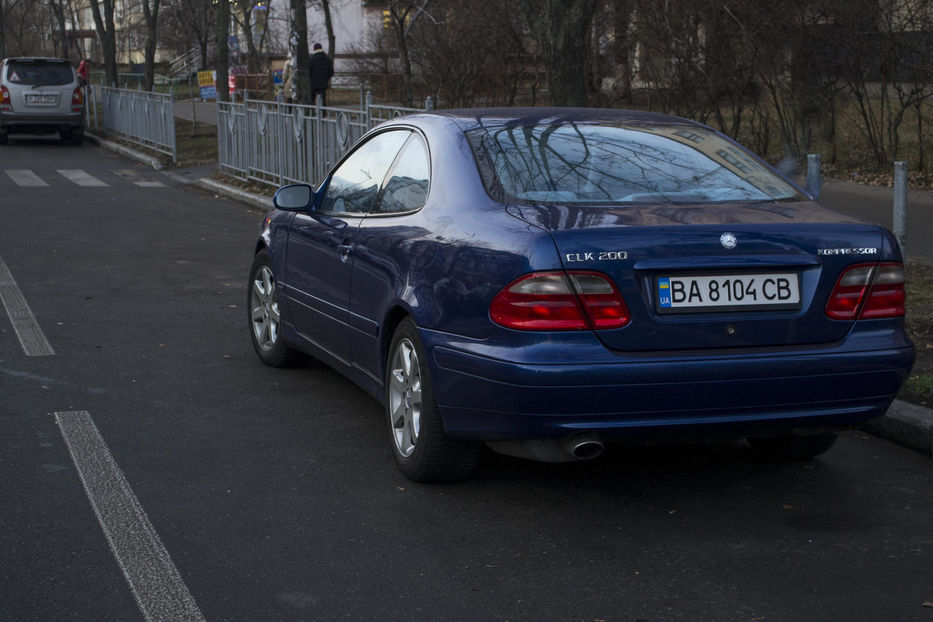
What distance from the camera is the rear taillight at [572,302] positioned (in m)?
4.36

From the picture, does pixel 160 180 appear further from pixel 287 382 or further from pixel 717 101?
pixel 287 382

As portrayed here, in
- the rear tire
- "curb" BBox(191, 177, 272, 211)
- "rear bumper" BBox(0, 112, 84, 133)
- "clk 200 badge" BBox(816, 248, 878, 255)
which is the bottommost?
the rear tire

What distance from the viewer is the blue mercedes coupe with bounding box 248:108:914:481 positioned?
14.4ft

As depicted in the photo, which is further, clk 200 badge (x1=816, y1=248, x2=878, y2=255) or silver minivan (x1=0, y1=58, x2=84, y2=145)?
silver minivan (x1=0, y1=58, x2=84, y2=145)

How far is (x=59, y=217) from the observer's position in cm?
1519

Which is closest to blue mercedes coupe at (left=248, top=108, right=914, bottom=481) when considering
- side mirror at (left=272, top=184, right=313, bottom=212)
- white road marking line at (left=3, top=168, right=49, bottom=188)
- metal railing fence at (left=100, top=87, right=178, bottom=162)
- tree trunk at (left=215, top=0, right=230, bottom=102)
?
side mirror at (left=272, top=184, right=313, bottom=212)

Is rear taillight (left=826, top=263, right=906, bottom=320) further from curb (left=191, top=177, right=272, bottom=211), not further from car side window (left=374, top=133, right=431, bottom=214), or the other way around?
curb (left=191, top=177, right=272, bottom=211)

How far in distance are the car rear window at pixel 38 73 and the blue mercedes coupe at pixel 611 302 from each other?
2471 cm

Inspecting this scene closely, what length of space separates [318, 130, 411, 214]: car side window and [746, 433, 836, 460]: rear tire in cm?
207

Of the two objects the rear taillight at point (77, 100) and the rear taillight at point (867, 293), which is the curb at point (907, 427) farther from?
the rear taillight at point (77, 100)

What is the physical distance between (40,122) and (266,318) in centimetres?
2267

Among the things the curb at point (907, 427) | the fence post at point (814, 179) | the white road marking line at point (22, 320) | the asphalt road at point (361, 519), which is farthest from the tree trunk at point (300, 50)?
the curb at point (907, 427)

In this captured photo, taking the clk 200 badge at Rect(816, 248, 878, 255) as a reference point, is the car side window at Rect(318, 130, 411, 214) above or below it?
above

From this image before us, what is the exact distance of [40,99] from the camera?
91.2 feet
